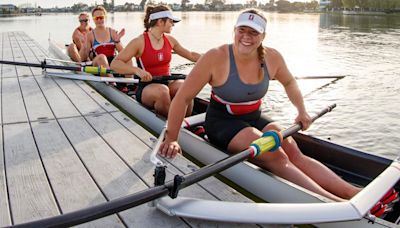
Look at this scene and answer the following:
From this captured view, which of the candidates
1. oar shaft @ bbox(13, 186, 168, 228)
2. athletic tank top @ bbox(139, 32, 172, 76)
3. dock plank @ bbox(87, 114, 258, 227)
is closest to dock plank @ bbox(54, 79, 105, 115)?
dock plank @ bbox(87, 114, 258, 227)

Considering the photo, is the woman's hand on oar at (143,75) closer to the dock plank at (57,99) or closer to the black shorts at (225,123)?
the dock plank at (57,99)

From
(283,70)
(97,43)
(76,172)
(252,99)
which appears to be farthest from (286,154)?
(97,43)

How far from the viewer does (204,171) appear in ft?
8.20

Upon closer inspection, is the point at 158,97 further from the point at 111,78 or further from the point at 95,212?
the point at 95,212

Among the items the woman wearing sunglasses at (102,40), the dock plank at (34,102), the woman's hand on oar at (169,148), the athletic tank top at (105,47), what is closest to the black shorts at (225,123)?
the woman's hand on oar at (169,148)

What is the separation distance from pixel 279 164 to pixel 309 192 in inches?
17.7

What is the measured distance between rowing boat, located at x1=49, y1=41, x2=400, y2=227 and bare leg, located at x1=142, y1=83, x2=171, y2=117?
0.57 ft

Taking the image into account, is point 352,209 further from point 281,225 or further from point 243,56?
point 243,56

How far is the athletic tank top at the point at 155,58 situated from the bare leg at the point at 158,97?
15.2 inches

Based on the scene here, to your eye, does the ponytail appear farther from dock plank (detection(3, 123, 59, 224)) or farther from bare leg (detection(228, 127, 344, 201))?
dock plank (detection(3, 123, 59, 224))

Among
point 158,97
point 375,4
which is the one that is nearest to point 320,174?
point 158,97

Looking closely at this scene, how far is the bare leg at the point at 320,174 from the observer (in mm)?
3055

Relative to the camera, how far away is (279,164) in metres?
3.19

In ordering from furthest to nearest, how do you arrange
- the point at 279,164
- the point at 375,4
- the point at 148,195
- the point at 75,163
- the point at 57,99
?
the point at 375,4, the point at 57,99, the point at 75,163, the point at 279,164, the point at 148,195
